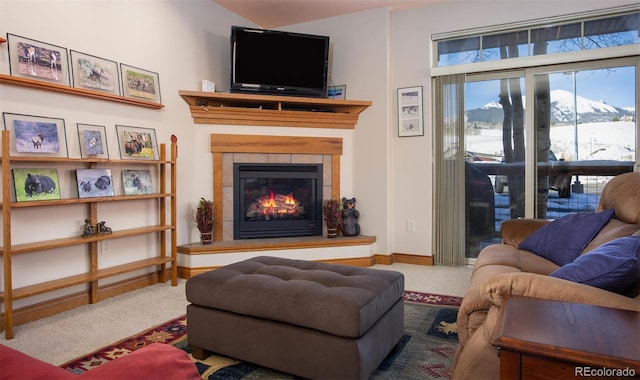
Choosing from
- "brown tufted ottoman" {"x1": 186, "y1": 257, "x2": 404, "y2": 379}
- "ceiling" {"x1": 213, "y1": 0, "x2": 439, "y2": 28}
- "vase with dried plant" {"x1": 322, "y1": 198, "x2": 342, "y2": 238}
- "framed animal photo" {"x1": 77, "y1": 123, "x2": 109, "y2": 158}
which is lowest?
"brown tufted ottoman" {"x1": 186, "y1": 257, "x2": 404, "y2": 379}

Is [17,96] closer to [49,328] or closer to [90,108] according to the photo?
[90,108]

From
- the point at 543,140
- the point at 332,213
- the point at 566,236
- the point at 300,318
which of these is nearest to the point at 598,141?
the point at 543,140

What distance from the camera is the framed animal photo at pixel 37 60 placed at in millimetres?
2637

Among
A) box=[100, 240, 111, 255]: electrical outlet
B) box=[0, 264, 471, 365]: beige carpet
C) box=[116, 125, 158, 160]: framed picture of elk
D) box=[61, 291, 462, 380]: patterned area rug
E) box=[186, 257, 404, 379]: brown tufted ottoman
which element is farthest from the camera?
box=[116, 125, 158, 160]: framed picture of elk

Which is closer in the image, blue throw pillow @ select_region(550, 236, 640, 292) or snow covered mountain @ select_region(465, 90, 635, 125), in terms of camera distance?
blue throw pillow @ select_region(550, 236, 640, 292)

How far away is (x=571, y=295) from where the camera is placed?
4.35ft

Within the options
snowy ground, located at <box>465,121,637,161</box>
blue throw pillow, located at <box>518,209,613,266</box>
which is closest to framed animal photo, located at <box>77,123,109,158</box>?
blue throw pillow, located at <box>518,209,613,266</box>

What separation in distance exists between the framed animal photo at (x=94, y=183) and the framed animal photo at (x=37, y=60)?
650mm

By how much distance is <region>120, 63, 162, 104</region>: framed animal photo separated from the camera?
11.2ft

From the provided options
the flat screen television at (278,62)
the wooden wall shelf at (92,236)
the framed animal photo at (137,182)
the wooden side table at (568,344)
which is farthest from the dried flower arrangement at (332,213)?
the wooden side table at (568,344)

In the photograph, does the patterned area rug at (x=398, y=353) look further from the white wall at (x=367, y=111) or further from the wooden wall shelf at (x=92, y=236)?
the white wall at (x=367, y=111)

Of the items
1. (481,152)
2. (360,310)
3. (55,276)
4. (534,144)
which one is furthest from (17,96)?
(534,144)

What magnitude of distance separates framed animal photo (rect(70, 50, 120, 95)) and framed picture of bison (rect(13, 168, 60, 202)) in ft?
2.30

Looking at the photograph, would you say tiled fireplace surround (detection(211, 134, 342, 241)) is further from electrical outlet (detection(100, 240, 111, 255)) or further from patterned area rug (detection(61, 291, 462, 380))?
patterned area rug (detection(61, 291, 462, 380))
